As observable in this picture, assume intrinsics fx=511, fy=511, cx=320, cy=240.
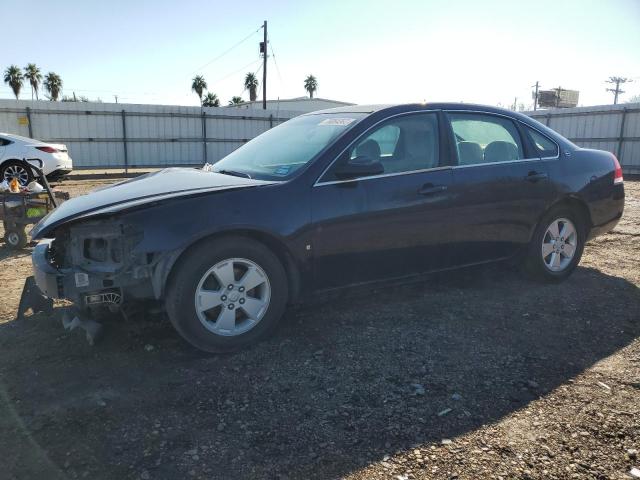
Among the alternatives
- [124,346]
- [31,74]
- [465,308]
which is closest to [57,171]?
[124,346]

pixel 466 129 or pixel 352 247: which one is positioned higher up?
pixel 466 129

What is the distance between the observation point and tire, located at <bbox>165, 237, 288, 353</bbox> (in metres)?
3.26

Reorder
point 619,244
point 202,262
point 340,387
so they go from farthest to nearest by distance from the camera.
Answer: point 619,244 → point 202,262 → point 340,387

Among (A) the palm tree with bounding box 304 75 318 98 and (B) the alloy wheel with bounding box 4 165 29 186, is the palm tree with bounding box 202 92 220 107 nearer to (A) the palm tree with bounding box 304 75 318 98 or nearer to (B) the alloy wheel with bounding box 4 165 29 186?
(A) the palm tree with bounding box 304 75 318 98

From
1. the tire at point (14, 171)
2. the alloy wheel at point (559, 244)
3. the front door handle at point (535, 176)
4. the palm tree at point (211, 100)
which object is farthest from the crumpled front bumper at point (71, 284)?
the palm tree at point (211, 100)

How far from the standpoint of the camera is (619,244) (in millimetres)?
6734

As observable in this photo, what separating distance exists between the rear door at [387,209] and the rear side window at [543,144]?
1157 mm

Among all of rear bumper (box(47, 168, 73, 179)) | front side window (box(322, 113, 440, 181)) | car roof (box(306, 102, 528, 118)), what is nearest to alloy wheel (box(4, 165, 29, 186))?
rear bumper (box(47, 168, 73, 179))

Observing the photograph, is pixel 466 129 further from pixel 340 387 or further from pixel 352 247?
pixel 340 387

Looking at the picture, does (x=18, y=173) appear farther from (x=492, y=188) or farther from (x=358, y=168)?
(x=492, y=188)

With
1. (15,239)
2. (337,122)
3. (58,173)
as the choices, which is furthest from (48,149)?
(337,122)

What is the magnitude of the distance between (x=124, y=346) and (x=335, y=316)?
1592mm

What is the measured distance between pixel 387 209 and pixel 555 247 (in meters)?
2.08

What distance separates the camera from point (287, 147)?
4.14 metres
